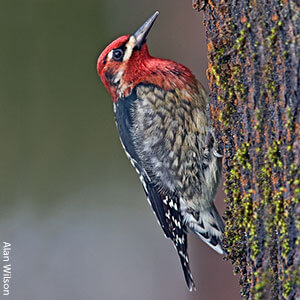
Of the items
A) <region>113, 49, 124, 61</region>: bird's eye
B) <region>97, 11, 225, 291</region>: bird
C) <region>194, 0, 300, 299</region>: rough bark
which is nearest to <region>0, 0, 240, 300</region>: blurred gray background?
<region>97, 11, 225, 291</region>: bird

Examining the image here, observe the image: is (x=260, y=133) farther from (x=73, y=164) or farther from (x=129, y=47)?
(x=73, y=164)

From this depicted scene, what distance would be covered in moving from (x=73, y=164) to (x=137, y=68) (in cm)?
285

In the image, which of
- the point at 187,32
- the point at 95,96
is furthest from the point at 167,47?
the point at 95,96

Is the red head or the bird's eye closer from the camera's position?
the red head

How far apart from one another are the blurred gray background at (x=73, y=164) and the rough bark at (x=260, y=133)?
→ 3014mm

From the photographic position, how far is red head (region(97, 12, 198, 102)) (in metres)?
2.60

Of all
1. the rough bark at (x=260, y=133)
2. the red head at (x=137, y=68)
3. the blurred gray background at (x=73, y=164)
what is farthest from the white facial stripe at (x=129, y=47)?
the blurred gray background at (x=73, y=164)

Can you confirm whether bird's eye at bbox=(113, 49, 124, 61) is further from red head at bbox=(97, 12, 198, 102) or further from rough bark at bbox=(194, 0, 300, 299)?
rough bark at bbox=(194, 0, 300, 299)

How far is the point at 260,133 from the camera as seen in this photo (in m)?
A: 1.84

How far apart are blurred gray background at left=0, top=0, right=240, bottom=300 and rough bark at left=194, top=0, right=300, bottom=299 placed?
3014 mm

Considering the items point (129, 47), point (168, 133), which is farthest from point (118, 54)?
point (168, 133)

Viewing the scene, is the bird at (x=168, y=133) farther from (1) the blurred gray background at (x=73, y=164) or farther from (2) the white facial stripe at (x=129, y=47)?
(1) the blurred gray background at (x=73, y=164)

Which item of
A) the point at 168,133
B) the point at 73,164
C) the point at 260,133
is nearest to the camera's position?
the point at 260,133

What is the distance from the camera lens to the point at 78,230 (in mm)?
5348
